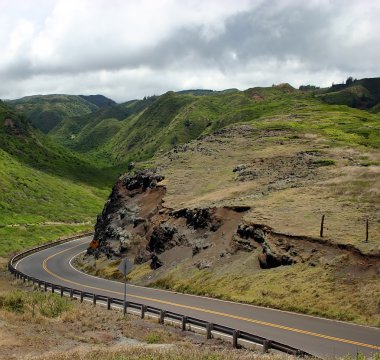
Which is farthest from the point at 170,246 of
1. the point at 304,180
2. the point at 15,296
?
the point at 15,296

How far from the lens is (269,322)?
80.1ft

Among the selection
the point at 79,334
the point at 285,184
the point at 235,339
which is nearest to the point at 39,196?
the point at 285,184

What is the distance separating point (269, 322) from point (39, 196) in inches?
4816

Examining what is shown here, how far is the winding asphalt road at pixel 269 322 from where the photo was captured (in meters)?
19.5

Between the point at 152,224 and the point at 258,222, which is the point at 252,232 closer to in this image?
the point at 258,222

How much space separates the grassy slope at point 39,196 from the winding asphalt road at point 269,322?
1994 inches

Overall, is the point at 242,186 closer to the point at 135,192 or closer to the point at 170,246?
the point at 170,246

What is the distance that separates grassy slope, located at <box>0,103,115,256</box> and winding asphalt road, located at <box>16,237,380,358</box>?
50.6m

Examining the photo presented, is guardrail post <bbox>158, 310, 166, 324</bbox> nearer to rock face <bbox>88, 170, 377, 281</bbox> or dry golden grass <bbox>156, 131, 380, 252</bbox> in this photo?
rock face <bbox>88, 170, 377, 281</bbox>

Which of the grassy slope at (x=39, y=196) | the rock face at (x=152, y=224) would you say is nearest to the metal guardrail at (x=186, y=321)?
the rock face at (x=152, y=224)

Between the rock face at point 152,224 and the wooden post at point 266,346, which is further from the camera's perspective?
the rock face at point 152,224

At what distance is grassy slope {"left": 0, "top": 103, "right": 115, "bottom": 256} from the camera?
10131cm

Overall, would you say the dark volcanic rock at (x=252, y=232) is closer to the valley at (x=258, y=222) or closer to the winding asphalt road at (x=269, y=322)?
the valley at (x=258, y=222)

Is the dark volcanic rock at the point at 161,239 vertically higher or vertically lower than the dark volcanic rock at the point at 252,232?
lower
